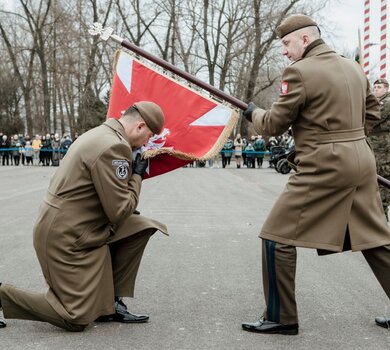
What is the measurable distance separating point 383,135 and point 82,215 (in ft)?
16.7

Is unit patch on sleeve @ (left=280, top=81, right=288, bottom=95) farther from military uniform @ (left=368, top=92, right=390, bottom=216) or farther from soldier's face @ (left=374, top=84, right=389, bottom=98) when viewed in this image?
military uniform @ (left=368, top=92, right=390, bottom=216)

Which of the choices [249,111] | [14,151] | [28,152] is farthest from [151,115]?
[14,151]

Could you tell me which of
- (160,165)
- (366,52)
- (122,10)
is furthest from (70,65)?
(160,165)

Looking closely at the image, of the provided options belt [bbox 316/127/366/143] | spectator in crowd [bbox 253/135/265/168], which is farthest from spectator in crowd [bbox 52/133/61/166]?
belt [bbox 316/127/366/143]

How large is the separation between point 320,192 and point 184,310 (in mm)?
1449

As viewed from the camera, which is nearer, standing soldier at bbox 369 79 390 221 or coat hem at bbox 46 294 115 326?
coat hem at bbox 46 294 115 326

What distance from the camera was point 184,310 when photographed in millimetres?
4844

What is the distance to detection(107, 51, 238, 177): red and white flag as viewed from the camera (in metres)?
5.18

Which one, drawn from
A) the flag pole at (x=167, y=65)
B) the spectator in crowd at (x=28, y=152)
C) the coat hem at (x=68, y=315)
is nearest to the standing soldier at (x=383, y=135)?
the flag pole at (x=167, y=65)

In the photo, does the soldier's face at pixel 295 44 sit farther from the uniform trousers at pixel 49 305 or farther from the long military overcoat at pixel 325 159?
the uniform trousers at pixel 49 305

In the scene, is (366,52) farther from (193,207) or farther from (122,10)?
(122,10)

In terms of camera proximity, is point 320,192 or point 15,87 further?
point 15,87

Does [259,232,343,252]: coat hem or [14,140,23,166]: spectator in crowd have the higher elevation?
[259,232,343,252]: coat hem

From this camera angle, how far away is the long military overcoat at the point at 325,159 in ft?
13.3
